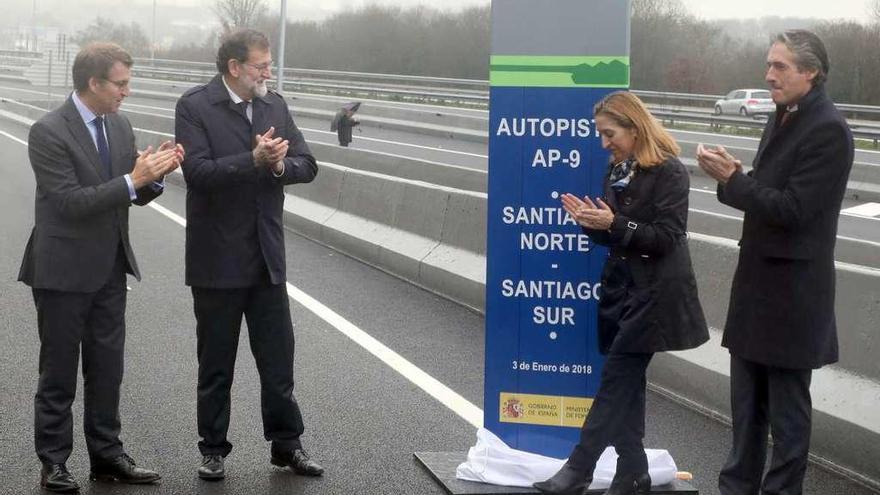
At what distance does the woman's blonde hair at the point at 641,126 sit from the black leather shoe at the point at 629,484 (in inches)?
57.4

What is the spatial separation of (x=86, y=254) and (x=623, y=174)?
98.3 inches

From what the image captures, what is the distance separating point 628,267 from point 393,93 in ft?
197

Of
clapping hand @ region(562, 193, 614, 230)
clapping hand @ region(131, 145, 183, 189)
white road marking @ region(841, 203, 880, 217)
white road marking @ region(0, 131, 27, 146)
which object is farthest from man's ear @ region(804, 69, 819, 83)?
white road marking @ region(0, 131, 27, 146)

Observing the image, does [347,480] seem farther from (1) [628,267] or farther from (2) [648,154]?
(2) [648,154]

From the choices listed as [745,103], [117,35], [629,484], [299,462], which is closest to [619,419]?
[629,484]

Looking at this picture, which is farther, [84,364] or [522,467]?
[522,467]

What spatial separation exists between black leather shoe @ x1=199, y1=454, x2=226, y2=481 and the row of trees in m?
45.2

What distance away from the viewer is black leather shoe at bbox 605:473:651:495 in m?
6.17

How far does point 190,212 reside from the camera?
6574 millimetres

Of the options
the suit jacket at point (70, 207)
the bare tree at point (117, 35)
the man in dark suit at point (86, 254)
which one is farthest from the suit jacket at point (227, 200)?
the bare tree at point (117, 35)

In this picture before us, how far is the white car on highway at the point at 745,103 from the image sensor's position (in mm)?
52469

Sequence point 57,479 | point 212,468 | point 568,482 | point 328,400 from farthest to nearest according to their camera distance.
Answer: point 328,400, point 212,468, point 568,482, point 57,479

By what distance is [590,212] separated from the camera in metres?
5.84

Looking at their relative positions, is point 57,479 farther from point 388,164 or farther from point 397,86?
point 397,86
